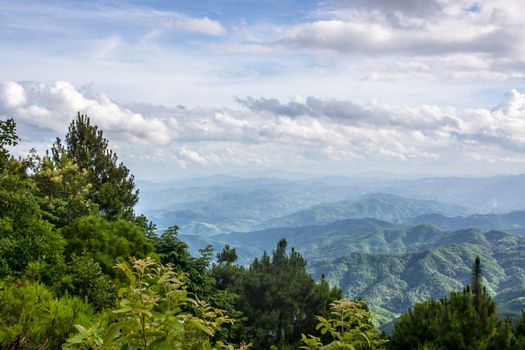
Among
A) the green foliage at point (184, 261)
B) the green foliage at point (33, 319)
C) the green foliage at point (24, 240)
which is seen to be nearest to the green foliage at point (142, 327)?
the green foliage at point (33, 319)

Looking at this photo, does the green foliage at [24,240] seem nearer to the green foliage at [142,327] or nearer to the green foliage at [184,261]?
the green foliage at [184,261]

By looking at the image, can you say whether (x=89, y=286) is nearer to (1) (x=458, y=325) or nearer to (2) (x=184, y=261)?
(2) (x=184, y=261)

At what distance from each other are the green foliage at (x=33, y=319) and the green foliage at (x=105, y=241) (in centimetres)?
844

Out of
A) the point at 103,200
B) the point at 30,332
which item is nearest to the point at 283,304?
the point at 103,200

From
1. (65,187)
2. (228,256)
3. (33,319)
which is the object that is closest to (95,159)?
(65,187)

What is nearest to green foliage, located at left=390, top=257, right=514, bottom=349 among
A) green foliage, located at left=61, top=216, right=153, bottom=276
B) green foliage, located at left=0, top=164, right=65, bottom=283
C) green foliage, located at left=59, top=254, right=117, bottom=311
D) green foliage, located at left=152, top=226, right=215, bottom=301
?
green foliage, located at left=59, top=254, right=117, bottom=311

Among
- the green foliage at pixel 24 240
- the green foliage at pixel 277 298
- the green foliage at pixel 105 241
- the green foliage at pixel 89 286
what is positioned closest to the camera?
the green foliage at pixel 89 286

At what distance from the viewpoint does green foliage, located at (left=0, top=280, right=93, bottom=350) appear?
600 cm

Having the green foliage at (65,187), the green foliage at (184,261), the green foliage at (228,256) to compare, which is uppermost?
the green foliage at (65,187)

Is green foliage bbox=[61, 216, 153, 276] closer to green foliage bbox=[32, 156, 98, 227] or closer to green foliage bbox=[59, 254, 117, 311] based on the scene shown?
green foliage bbox=[59, 254, 117, 311]

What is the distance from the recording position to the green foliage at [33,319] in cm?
600

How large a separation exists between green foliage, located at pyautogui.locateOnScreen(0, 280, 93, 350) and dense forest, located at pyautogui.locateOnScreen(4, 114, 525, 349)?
0.7 inches

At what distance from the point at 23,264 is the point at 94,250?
3.33 metres

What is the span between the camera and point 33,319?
6617 millimetres
